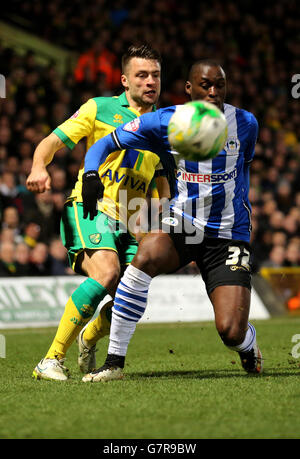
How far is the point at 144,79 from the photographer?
5.92 meters

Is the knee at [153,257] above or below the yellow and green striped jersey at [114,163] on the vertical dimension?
below

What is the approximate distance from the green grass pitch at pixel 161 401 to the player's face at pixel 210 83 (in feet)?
6.19

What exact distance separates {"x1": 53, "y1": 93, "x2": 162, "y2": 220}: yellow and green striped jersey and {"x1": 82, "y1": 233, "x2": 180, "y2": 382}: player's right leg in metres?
0.73

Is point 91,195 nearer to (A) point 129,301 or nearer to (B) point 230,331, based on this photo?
(A) point 129,301

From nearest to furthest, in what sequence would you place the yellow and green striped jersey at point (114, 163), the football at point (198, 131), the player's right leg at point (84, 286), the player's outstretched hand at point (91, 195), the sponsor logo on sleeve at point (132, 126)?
the football at point (198, 131) < the player's outstretched hand at point (91, 195) < the sponsor logo on sleeve at point (132, 126) < the player's right leg at point (84, 286) < the yellow and green striped jersey at point (114, 163)

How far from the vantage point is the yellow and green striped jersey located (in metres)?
5.77

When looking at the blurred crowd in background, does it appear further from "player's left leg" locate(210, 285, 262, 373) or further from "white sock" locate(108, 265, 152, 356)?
"player's left leg" locate(210, 285, 262, 373)

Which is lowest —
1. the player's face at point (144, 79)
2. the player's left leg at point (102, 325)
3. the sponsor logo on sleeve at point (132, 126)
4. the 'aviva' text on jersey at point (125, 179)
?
the player's left leg at point (102, 325)

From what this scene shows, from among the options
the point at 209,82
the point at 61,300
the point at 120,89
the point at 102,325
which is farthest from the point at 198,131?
the point at 120,89

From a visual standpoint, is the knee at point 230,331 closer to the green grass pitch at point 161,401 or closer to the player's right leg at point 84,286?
the green grass pitch at point 161,401

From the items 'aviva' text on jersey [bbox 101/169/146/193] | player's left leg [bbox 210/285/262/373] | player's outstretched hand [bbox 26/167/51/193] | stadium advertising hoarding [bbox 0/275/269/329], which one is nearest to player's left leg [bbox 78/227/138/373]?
'aviva' text on jersey [bbox 101/169/146/193]

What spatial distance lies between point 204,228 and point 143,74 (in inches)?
54.1

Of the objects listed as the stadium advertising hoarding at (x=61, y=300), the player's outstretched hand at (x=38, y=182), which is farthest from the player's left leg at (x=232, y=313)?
the stadium advertising hoarding at (x=61, y=300)

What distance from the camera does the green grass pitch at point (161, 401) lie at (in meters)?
3.54
